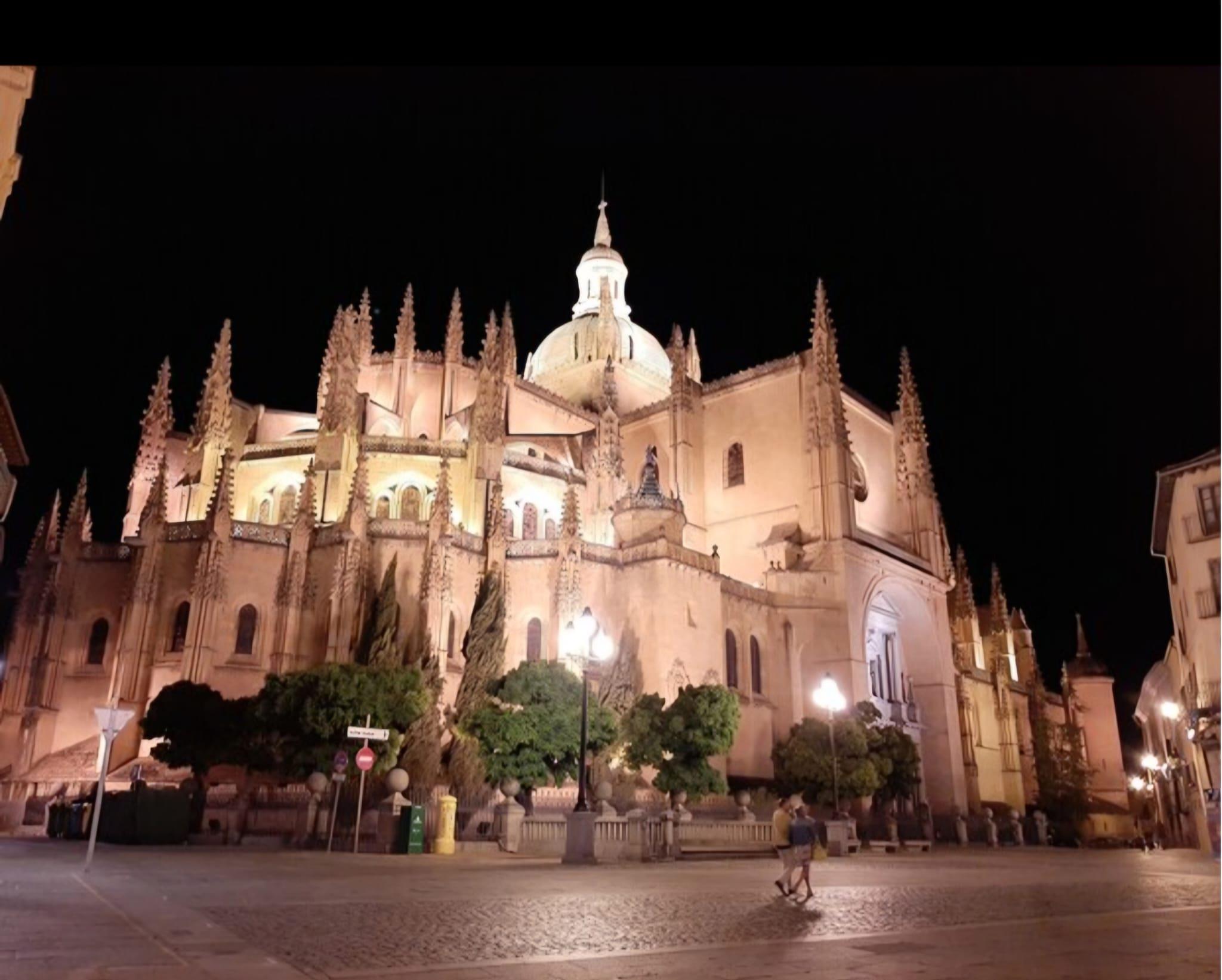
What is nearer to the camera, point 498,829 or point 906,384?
point 498,829

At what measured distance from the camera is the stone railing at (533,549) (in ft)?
119

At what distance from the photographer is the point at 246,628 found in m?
34.6

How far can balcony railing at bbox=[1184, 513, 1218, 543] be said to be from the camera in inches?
1198

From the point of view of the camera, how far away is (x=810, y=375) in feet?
150

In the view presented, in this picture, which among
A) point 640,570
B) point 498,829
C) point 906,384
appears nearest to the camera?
point 498,829

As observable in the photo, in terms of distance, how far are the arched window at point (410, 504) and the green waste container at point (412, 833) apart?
19199 millimetres

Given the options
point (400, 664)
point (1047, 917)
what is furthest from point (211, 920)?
point (400, 664)

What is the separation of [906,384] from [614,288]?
23.8 meters

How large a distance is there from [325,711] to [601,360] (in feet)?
116

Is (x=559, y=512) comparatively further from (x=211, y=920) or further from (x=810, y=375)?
(x=211, y=920)

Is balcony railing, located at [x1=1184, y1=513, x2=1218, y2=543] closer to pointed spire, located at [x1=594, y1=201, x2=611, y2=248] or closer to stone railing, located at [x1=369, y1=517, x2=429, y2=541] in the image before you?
stone railing, located at [x1=369, y1=517, x2=429, y2=541]

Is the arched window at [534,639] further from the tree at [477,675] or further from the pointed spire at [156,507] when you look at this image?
the pointed spire at [156,507]

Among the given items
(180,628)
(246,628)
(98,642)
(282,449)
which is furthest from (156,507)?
(282,449)

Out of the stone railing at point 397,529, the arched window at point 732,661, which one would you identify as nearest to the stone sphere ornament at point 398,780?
the stone railing at point 397,529
